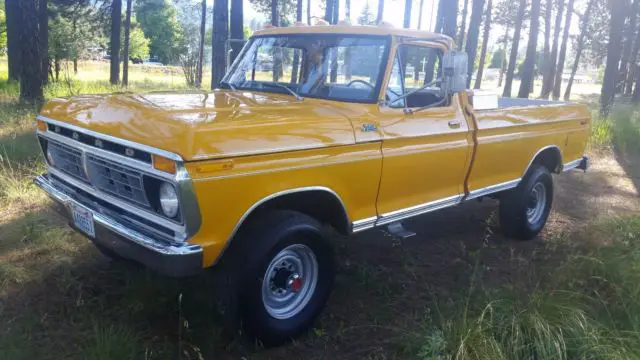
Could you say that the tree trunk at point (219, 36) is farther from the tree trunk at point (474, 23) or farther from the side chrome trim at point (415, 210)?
the tree trunk at point (474, 23)

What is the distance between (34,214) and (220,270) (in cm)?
277

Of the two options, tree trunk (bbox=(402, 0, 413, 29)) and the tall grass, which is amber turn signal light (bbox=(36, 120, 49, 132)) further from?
tree trunk (bbox=(402, 0, 413, 29))

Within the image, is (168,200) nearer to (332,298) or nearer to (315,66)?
(332,298)

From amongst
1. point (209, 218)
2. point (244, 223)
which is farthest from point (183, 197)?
point (244, 223)

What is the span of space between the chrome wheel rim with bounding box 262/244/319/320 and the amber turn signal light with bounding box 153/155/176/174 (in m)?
0.94

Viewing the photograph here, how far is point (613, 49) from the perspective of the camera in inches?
594

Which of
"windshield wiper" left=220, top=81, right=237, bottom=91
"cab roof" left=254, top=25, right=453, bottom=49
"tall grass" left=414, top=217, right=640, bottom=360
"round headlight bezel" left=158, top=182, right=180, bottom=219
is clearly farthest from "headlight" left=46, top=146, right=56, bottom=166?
"tall grass" left=414, top=217, right=640, bottom=360

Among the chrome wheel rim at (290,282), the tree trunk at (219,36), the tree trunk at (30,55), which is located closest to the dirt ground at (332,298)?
the chrome wheel rim at (290,282)

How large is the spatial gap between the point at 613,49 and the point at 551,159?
1172 cm

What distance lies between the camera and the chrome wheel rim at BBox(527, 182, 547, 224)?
5717 mm

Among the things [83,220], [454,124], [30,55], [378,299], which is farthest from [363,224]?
[30,55]

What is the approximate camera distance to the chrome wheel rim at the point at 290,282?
3.28 meters

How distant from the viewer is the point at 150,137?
2730 millimetres

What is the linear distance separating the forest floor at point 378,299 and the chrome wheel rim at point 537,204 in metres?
0.26
